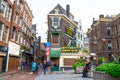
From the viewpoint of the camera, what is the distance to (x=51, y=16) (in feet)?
104

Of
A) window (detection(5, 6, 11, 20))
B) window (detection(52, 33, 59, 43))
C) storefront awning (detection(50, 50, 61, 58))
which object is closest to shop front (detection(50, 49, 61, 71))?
storefront awning (detection(50, 50, 61, 58))

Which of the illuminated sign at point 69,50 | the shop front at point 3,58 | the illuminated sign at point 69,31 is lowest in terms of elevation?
the shop front at point 3,58

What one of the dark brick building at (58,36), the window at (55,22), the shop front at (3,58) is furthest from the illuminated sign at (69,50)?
the shop front at (3,58)

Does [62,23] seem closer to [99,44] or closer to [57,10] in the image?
[57,10]

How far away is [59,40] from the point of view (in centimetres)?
3092

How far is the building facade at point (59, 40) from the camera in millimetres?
30078

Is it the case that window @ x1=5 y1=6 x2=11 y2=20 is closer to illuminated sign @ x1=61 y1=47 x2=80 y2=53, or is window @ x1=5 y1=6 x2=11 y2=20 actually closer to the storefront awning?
the storefront awning

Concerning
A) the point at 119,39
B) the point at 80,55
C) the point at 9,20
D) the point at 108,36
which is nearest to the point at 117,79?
the point at 9,20

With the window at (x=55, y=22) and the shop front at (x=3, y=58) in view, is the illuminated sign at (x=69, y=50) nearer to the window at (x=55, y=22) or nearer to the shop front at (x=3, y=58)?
the window at (x=55, y=22)

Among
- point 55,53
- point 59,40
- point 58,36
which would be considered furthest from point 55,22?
point 55,53

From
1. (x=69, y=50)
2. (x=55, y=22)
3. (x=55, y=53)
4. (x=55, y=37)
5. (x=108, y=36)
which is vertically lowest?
(x=55, y=53)

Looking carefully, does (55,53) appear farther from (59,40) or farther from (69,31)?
(69,31)

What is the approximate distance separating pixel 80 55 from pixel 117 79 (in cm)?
2242

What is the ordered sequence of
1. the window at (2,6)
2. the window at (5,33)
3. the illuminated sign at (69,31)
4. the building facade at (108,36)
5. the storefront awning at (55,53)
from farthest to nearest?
the building facade at (108,36), the illuminated sign at (69,31), the storefront awning at (55,53), the window at (5,33), the window at (2,6)
